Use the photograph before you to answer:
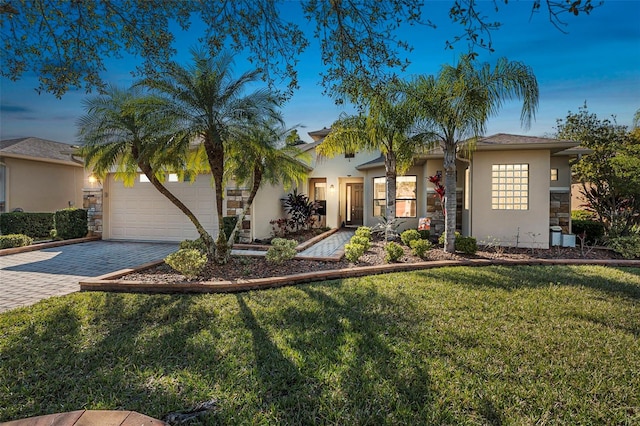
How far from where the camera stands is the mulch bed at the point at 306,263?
20.4 feet

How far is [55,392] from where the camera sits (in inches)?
107

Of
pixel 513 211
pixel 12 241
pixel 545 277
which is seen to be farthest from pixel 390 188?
pixel 12 241

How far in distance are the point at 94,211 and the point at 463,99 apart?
41.9 feet

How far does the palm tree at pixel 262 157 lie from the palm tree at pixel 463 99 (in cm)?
348

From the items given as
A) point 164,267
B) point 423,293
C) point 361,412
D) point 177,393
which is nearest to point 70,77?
point 164,267

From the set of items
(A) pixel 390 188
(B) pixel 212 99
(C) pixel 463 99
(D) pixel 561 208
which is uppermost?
(C) pixel 463 99

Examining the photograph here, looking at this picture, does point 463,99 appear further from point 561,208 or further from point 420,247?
point 561,208

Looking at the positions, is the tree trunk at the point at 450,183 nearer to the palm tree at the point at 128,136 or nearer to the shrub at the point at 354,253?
the shrub at the point at 354,253

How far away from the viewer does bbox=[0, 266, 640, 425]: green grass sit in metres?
2.53

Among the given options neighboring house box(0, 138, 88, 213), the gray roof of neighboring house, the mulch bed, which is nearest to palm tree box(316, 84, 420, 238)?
the mulch bed

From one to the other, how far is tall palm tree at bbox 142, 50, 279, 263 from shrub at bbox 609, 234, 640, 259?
9707 millimetres

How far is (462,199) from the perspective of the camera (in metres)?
11.0

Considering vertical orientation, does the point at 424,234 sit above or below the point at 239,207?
below

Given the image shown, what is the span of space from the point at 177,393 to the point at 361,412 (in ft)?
5.04
